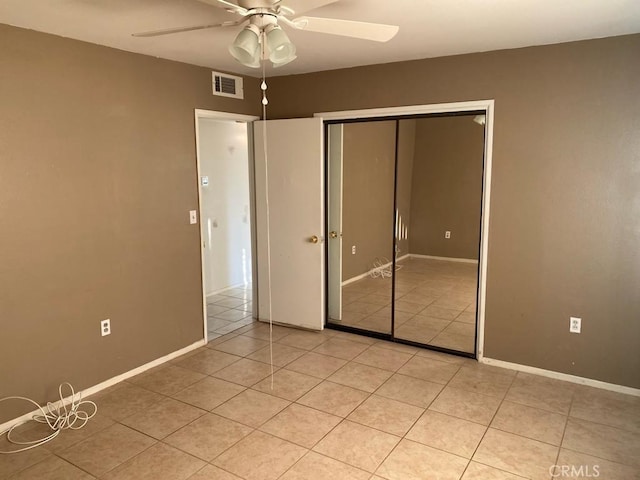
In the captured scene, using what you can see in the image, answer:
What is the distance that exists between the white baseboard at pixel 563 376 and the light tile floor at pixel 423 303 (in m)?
0.30

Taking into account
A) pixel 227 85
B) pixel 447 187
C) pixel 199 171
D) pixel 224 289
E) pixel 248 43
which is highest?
pixel 227 85

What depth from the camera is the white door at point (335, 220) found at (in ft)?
14.0

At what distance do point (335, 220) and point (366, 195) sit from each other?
572mm

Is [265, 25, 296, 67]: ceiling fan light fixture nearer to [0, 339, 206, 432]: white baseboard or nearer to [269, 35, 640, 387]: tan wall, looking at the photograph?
[269, 35, 640, 387]: tan wall

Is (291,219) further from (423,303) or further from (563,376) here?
(563,376)

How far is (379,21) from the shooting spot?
264 centimetres

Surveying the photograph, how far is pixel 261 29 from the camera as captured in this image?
1930 millimetres

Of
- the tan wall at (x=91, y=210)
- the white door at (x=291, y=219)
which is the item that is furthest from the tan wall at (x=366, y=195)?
the tan wall at (x=91, y=210)

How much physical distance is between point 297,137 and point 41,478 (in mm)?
3118

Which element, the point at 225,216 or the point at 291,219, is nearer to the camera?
the point at 291,219

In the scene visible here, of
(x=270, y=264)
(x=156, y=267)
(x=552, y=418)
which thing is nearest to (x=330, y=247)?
(x=270, y=264)

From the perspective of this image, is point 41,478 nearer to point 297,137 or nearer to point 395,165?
point 297,137

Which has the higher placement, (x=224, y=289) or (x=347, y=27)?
(x=347, y=27)

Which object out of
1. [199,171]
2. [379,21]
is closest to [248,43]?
[379,21]
